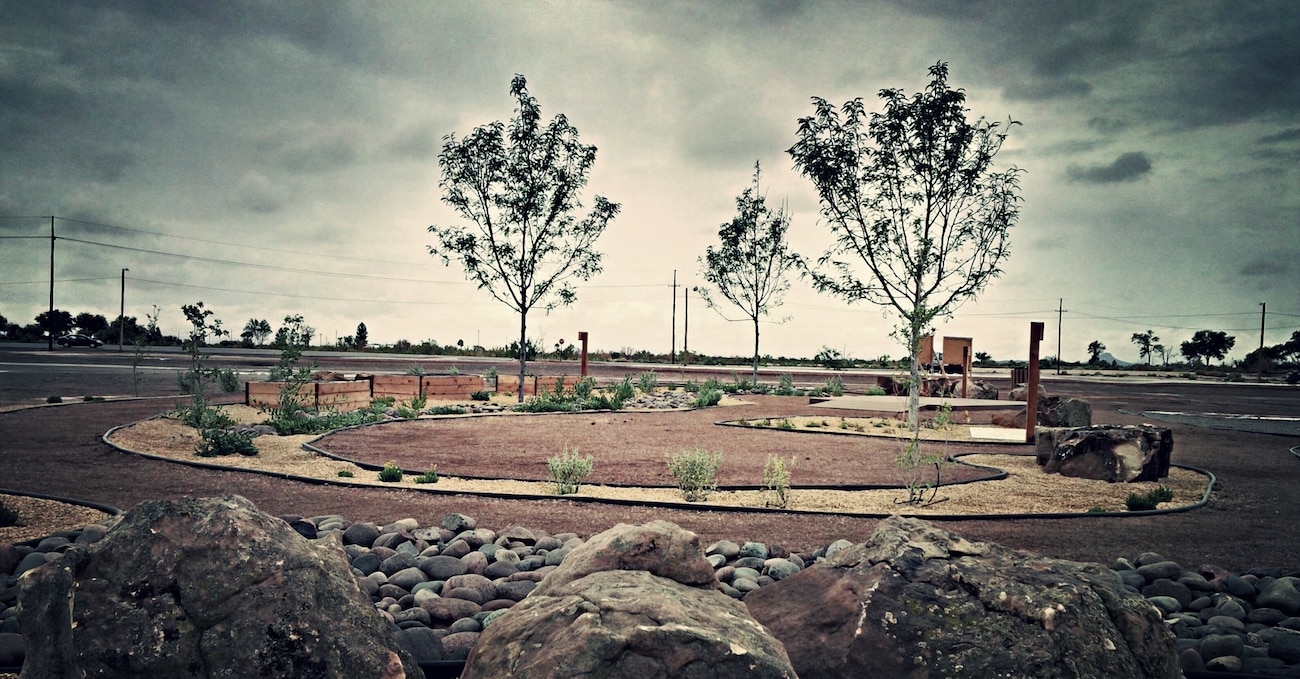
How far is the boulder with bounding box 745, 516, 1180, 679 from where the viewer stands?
252 cm

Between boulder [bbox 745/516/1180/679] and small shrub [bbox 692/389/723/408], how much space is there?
16369mm

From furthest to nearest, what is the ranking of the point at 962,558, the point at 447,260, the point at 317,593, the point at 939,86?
the point at 447,260
the point at 939,86
the point at 962,558
the point at 317,593

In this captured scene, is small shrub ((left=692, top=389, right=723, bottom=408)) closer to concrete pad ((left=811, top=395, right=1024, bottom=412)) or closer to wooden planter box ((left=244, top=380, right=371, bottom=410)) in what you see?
concrete pad ((left=811, top=395, right=1024, bottom=412))

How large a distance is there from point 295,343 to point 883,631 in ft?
39.7

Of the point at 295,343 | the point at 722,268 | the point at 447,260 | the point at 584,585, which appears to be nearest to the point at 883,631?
the point at 584,585

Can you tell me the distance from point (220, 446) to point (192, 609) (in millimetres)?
8915

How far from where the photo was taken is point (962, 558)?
9.67 ft

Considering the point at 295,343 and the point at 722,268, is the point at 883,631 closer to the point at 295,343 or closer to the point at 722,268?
the point at 295,343

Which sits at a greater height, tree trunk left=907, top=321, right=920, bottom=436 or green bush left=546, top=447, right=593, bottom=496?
tree trunk left=907, top=321, right=920, bottom=436

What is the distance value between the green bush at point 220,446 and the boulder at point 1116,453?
1135cm

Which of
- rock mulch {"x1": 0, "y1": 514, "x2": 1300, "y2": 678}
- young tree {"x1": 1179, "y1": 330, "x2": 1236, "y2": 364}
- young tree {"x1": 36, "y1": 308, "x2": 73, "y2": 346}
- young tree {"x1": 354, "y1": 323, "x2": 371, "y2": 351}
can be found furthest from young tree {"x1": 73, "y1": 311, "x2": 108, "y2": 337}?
young tree {"x1": 1179, "y1": 330, "x2": 1236, "y2": 364}

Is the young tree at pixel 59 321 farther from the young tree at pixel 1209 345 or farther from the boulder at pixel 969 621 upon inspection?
the young tree at pixel 1209 345

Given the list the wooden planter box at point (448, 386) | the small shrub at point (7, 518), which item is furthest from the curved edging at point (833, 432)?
the small shrub at point (7, 518)

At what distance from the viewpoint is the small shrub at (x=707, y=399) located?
19.4 m
